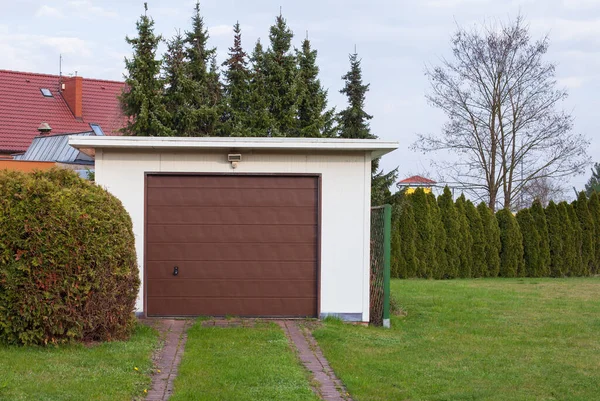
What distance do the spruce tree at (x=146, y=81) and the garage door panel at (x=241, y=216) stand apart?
777 centimetres

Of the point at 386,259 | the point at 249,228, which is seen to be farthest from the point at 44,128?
the point at 386,259

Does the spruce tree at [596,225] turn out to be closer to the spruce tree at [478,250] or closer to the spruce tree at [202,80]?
the spruce tree at [478,250]

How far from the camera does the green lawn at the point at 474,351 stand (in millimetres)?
7016

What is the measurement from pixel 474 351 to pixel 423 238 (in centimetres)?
1301

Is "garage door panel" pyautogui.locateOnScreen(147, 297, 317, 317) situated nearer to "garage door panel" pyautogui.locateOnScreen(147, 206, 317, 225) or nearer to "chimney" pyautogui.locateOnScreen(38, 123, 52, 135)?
"garage door panel" pyautogui.locateOnScreen(147, 206, 317, 225)

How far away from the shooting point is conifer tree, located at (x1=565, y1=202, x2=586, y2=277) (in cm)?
2391

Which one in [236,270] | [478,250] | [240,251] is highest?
[240,251]

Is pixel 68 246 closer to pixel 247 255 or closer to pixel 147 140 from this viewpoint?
pixel 147 140

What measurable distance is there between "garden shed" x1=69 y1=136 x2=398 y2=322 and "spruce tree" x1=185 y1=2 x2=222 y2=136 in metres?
8.37

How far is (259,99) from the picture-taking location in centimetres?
2009

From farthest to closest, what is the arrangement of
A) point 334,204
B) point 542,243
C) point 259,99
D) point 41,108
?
point 41,108
point 542,243
point 259,99
point 334,204

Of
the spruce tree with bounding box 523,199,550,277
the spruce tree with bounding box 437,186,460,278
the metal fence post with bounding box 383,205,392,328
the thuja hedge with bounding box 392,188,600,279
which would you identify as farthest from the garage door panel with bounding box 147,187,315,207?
the spruce tree with bounding box 523,199,550,277

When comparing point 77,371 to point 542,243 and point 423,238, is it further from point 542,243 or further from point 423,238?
point 542,243

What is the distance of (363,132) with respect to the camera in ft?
70.0
